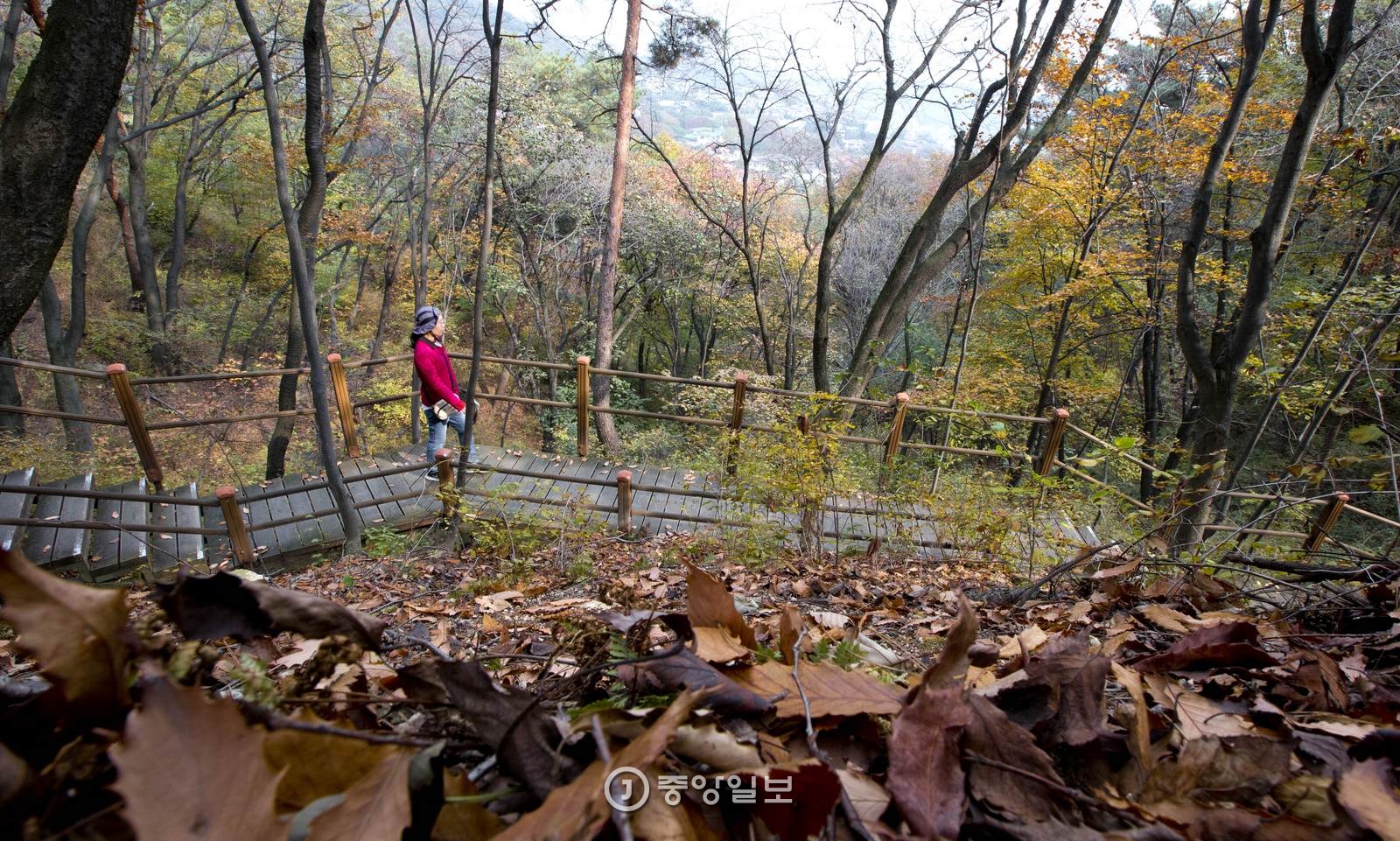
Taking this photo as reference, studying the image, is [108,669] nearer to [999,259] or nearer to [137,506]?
[137,506]

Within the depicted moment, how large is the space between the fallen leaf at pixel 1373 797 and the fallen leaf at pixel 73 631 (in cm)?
118

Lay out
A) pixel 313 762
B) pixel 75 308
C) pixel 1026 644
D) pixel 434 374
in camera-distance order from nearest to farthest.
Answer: pixel 313 762
pixel 1026 644
pixel 434 374
pixel 75 308

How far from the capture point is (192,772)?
1.65ft

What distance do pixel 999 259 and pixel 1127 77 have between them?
16.0 ft

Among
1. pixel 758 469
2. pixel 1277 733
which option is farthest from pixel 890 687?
pixel 758 469

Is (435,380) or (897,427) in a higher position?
(435,380)

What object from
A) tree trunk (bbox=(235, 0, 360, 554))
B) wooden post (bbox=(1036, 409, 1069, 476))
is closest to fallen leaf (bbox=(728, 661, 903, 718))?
tree trunk (bbox=(235, 0, 360, 554))

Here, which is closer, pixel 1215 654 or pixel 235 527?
pixel 1215 654

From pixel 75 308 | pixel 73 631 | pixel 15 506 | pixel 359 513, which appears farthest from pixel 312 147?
pixel 75 308

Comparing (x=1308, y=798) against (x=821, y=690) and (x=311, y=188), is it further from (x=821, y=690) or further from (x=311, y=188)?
(x=311, y=188)

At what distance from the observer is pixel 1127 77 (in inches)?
497

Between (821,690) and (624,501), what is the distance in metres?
5.93

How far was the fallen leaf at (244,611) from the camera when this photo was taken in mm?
725

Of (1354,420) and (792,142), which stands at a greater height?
(792,142)
